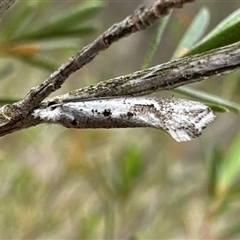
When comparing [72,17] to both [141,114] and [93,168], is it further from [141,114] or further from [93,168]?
[93,168]

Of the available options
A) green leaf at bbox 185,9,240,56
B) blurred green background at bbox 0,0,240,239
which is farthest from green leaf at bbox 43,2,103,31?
green leaf at bbox 185,9,240,56

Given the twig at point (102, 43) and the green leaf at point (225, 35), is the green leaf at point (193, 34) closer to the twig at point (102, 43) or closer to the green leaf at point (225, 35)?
the green leaf at point (225, 35)

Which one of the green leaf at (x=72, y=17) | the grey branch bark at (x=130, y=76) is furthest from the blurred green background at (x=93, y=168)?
the grey branch bark at (x=130, y=76)

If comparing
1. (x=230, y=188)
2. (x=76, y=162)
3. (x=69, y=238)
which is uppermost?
(x=76, y=162)

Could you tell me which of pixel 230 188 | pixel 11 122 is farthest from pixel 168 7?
pixel 230 188

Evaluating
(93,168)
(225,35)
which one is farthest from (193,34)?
(93,168)

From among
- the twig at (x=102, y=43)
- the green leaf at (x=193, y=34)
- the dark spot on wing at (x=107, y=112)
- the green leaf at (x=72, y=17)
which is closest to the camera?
the twig at (x=102, y=43)

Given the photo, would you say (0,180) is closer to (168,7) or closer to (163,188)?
(163,188)
